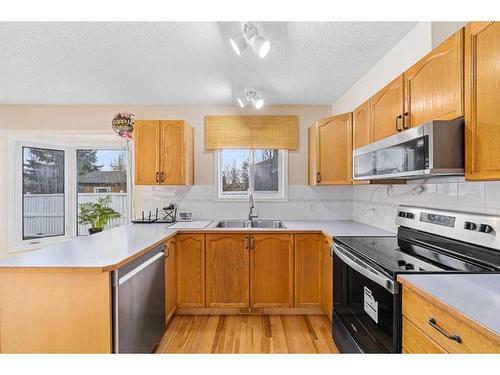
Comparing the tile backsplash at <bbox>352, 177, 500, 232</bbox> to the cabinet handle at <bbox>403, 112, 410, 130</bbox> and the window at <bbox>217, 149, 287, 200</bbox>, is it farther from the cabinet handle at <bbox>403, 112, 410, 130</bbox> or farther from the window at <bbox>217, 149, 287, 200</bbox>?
the window at <bbox>217, 149, 287, 200</bbox>

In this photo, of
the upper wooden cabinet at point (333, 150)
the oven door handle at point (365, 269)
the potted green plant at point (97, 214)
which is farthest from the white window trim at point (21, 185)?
the oven door handle at point (365, 269)

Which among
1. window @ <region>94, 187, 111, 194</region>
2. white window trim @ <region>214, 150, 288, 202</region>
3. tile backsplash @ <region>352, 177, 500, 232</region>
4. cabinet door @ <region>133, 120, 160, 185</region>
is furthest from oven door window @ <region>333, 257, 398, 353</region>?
window @ <region>94, 187, 111, 194</region>

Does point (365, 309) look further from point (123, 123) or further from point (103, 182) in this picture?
point (103, 182)

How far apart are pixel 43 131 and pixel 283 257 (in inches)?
125

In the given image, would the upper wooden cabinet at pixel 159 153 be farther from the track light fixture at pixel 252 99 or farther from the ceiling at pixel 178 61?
the track light fixture at pixel 252 99

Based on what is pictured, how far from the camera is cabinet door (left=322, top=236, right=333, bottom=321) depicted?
250 centimetres

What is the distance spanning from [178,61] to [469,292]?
2359 millimetres

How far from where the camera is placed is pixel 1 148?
358 centimetres

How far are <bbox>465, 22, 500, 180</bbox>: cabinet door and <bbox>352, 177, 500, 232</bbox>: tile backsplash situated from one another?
1.41ft

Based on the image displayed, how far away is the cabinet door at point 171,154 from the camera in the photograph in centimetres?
316

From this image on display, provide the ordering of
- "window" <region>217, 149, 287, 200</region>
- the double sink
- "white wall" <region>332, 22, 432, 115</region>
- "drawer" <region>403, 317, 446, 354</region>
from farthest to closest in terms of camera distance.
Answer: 1. "window" <region>217, 149, 287, 200</region>
2. the double sink
3. "white wall" <region>332, 22, 432, 115</region>
4. "drawer" <region>403, 317, 446, 354</region>

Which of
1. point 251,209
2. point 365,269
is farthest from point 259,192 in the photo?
point 365,269

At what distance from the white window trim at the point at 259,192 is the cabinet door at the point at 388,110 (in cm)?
152
